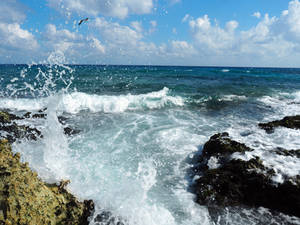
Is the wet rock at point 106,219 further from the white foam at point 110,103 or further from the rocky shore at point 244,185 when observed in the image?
the white foam at point 110,103

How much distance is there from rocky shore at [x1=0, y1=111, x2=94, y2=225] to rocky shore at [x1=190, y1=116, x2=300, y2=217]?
3.18m

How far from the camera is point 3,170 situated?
10.1 feet

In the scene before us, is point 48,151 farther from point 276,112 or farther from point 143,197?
point 276,112

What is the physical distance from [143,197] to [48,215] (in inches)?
96.7

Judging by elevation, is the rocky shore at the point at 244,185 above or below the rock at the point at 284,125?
below

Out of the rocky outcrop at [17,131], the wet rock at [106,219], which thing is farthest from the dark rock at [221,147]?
the rocky outcrop at [17,131]

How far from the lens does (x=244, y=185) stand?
5027mm

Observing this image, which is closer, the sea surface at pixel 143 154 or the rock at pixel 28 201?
the rock at pixel 28 201

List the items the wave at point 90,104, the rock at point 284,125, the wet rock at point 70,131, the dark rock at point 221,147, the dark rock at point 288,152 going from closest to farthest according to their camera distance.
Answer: the dark rock at point 288,152 < the dark rock at point 221,147 < the rock at point 284,125 < the wet rock at point 70,131 < the wave at point 90,104

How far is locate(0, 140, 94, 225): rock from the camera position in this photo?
2.81 m

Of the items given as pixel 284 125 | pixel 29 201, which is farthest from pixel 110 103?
pixel 29 201

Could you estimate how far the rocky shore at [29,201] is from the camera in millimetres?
2812

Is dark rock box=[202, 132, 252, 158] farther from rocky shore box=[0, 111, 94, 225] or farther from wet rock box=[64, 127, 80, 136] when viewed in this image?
wet rock box=[64, 127, 80, 136]

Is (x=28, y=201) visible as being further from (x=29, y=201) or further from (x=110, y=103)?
(x=110, y=103)
